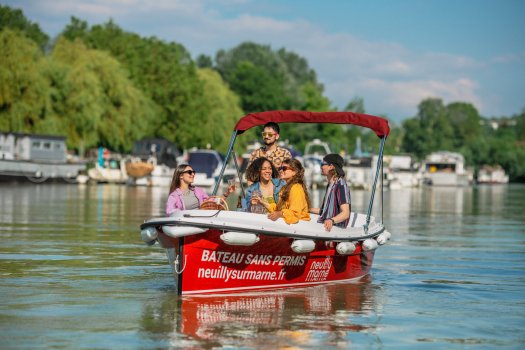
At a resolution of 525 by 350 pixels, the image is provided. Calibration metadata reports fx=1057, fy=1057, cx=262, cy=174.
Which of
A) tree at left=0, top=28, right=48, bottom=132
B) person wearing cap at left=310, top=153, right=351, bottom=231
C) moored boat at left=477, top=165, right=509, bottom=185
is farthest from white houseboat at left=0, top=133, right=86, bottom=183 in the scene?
→ moored boat at left=477, top=165, right=509, bottom=185

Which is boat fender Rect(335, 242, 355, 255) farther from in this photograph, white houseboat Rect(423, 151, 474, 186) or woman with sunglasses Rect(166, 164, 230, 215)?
white houseboat Rect(423, 151, 474, 186)

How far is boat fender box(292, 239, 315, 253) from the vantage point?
1468 centimetres

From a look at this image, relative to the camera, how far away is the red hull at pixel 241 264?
13.9 m

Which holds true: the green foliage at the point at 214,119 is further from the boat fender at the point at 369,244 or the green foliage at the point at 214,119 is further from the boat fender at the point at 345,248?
the boat fender at the point at 345,248

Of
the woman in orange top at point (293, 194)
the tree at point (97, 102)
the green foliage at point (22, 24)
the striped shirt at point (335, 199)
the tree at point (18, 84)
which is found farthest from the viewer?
the green foliage at point (22, 24)

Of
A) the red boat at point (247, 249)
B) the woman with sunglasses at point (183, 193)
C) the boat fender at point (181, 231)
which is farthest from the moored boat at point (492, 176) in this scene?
the boat fender at point (181, 231)

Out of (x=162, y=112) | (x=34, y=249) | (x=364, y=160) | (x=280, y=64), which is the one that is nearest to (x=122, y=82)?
(x=162, y=112)

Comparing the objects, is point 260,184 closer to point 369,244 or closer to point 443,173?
point 369,244

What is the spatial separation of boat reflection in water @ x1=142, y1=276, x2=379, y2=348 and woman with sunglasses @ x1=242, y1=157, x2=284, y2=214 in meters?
1.36

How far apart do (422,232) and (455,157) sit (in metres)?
113

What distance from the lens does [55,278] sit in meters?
16.3

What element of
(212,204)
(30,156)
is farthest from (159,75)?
(212,204)

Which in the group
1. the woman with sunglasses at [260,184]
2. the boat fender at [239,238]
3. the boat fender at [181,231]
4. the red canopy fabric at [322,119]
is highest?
the red canopy fabric at [322,119]

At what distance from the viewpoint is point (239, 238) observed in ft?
45.2
